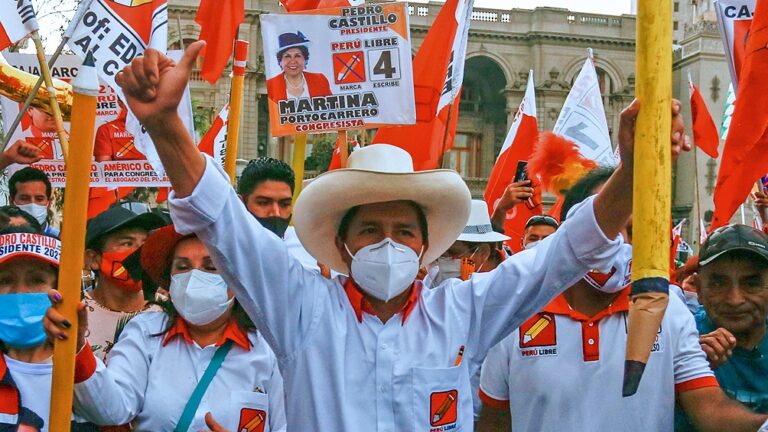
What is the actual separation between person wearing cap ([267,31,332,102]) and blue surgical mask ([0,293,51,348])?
1.90 m

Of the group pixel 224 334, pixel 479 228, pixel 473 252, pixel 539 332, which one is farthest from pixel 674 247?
pixel 224 334

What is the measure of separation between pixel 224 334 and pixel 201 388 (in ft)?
0.79

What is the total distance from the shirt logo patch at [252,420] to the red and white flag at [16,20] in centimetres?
291

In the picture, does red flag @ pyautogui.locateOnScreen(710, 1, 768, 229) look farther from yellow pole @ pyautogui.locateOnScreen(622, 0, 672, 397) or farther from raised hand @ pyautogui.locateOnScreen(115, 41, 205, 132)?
raised hand @ pyautogui.locateOnScreen(115, 41, 205, 132)

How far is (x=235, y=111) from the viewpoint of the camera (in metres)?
5.04

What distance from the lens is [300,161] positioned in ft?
16.4

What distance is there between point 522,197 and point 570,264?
3391mm

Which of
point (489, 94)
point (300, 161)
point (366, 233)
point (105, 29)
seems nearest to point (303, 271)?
point (366, 233)

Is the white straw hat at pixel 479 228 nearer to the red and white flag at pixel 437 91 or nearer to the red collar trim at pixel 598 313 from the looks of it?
the red and white flag at pixel 437 91

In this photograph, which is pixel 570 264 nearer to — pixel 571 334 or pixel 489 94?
pixel 571 334

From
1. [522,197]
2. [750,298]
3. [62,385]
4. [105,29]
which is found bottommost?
[62,385]

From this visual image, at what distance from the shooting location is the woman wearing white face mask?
10.3 feet

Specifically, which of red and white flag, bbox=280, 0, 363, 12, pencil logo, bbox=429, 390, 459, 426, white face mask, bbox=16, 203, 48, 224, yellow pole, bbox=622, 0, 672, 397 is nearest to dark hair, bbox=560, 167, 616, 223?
pencil logo, bbox=429, 390, 459, 426

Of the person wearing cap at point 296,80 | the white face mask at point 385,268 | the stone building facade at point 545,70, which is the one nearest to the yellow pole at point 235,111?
the person wearing cap at point 296,80
